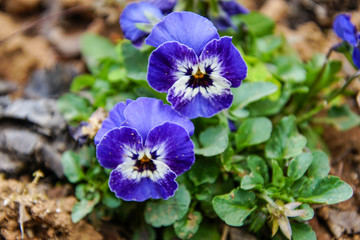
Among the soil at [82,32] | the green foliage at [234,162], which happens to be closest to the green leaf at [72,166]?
the green foliage at [234,162]

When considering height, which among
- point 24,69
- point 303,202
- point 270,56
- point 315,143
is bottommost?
point 24,69

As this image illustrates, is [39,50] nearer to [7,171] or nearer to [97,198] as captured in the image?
[7,171]

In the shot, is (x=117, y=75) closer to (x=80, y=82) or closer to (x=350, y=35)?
(x=80, y=82)

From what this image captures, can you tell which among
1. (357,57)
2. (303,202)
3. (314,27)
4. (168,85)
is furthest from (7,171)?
(314,27)

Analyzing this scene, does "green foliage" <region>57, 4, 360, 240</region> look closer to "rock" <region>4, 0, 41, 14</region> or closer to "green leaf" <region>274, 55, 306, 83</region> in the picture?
"green leaf" <region>274, 55, 306, 83</region>

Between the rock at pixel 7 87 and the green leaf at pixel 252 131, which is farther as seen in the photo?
the rock at pixel 7 87

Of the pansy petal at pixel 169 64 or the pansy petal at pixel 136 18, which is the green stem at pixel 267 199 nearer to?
the pansy petal at pixel 169 64
